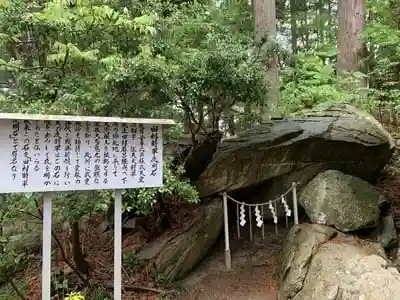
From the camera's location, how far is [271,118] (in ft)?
25.2

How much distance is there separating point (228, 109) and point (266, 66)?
996 millimetres

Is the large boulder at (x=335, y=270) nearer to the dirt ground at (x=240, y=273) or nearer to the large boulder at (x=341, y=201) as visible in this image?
the large boulder at (x=341, y=201)

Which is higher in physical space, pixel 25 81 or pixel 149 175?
pixel 25 81

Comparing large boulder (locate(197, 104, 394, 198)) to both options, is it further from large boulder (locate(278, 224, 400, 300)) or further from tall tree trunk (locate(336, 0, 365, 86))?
tall tree trunk (locate(336, 0, 365, 86))

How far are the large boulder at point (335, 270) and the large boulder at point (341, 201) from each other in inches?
9.6

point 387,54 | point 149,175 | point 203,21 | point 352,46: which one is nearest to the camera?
point 149,175

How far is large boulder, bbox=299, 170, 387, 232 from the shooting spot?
6.32 m

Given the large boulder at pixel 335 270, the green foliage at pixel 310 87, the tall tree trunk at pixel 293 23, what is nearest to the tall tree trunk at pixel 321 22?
the tall tree trunk at pixel 293 23

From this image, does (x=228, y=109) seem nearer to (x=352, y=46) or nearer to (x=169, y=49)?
(x=169, y=49)

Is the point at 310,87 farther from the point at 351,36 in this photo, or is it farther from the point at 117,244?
the point at 117,244

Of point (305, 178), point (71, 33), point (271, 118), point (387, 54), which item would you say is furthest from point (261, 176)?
point (387, 54)

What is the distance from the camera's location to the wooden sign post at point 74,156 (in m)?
3.76

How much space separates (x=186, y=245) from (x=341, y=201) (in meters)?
2.51

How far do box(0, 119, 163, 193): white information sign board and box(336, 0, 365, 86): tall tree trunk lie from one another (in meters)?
7.23
